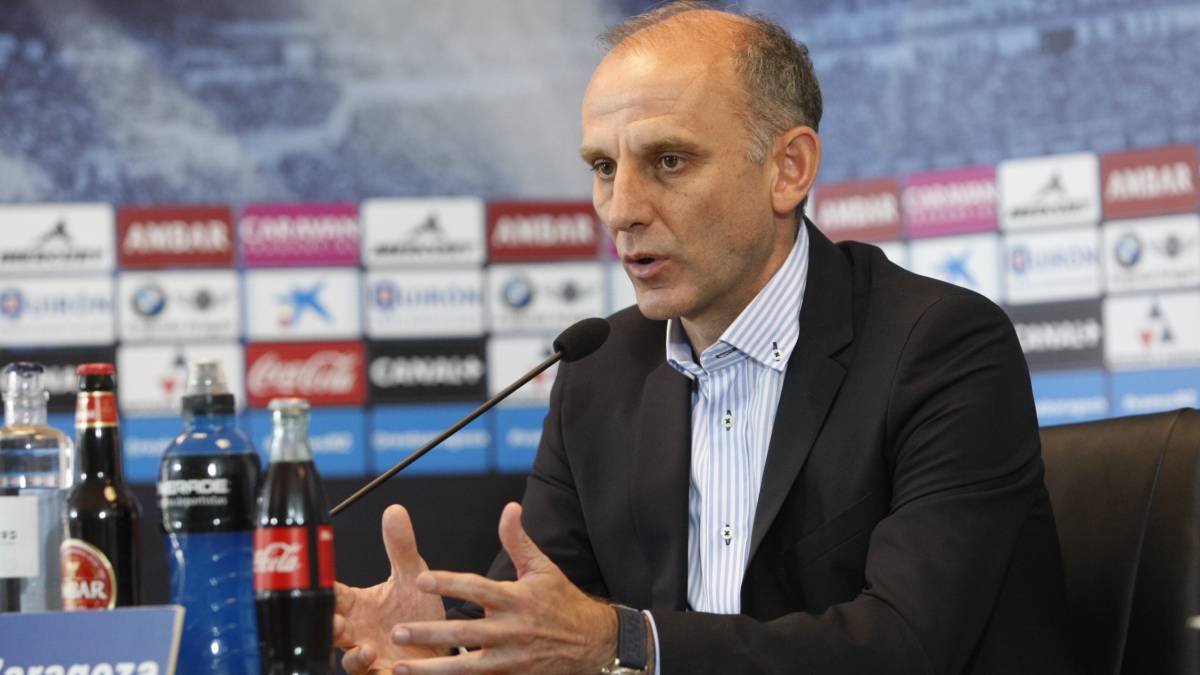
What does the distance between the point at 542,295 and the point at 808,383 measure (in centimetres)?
250

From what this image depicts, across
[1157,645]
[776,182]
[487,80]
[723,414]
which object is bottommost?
[1157,645]

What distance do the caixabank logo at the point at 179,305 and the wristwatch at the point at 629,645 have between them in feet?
9.94

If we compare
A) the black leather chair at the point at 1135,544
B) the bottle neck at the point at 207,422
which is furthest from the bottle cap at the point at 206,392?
the black leather chair at the point at 1135,544

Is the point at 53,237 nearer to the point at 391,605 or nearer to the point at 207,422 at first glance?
the point at 391,605

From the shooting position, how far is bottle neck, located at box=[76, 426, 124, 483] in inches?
51.3

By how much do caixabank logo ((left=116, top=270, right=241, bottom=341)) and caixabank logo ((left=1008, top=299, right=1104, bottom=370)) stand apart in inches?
91.5

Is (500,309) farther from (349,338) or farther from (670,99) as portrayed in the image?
(670,99)

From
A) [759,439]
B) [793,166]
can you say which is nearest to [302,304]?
[793,166]

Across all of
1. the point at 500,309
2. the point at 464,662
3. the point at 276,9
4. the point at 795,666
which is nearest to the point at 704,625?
the point at 795,666

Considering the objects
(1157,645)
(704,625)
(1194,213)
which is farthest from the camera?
(1194,213)

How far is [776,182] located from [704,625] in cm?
78

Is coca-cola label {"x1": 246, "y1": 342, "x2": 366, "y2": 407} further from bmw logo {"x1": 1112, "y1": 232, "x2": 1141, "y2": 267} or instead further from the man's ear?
the man's ear

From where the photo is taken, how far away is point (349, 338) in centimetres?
427

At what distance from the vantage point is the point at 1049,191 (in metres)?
4.05
